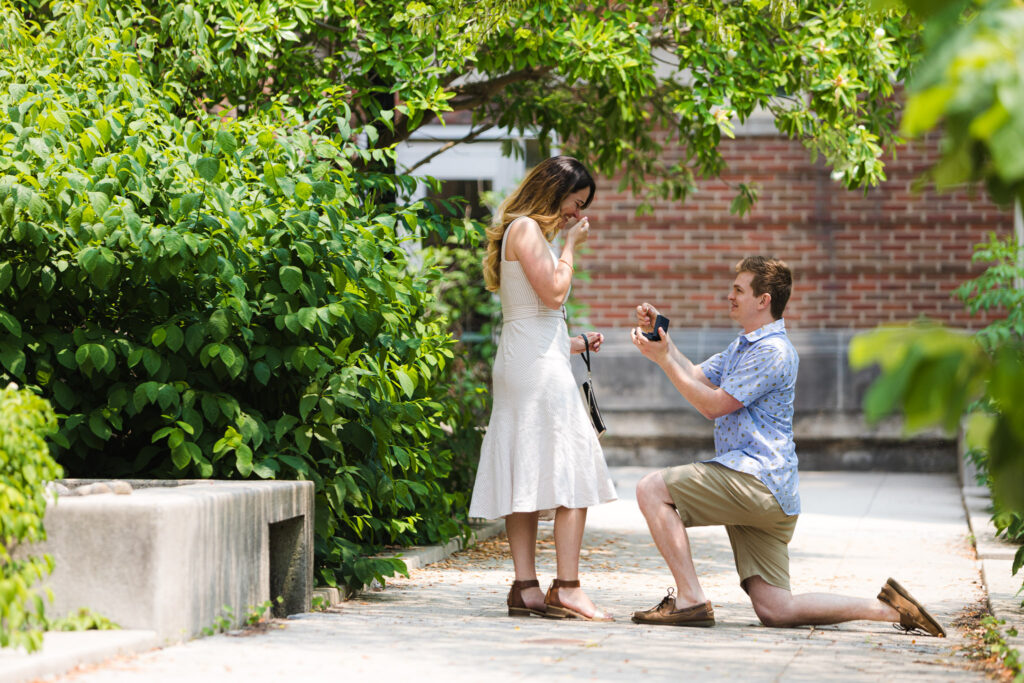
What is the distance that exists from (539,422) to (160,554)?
170 cm

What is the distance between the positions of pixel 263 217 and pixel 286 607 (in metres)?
1.58

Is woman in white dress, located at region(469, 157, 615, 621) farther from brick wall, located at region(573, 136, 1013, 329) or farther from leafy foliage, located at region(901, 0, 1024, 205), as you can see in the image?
brick wall, located at region(573, 136, 1013, 329)

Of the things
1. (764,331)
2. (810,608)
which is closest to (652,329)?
(764,331)

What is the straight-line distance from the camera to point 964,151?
198 centimetres

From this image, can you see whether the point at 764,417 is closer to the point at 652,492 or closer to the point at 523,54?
the point at 652,492

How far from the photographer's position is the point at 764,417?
5094mm

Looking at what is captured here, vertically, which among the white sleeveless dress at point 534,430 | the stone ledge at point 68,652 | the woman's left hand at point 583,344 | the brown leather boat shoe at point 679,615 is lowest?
the brown leather boat shoe at point 679,615

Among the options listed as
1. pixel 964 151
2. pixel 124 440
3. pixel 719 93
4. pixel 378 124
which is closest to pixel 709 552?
pixel 719 93

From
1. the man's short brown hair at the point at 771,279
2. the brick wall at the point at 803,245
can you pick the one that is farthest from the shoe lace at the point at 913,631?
the brick wall at the point at 803,245

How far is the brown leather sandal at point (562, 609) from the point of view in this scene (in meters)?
5.10

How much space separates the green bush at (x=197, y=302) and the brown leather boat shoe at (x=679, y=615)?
4.09 feet

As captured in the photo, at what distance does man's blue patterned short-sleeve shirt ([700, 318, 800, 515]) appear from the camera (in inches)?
196

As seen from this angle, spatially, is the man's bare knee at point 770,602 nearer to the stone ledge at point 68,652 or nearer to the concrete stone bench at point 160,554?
the concrete stone bench at point 160,554

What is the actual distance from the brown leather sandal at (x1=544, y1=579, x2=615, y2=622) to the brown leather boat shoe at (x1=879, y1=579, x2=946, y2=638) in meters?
1.11
